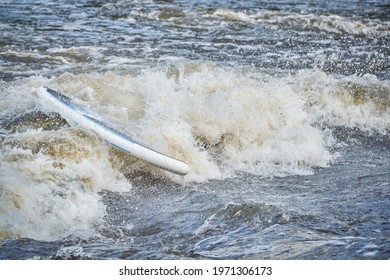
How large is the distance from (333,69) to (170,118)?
8.71 feet

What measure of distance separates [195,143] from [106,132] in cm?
63

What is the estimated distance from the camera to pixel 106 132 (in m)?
3.96

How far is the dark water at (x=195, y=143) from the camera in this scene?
9.53 feet

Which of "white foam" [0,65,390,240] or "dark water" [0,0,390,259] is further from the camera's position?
"white foam" [0,65,390,240]

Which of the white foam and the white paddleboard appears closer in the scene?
the white foam

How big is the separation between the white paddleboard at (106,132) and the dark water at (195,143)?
0.07 m

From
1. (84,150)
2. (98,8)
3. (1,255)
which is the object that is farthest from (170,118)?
(98,8)

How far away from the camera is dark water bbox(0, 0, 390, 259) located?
2906mm

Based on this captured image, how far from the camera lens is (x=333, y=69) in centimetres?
636

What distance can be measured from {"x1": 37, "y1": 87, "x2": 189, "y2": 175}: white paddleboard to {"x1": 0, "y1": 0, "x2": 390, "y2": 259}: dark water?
0.07 metres

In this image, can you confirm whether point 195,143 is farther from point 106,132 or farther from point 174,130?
point 106,132

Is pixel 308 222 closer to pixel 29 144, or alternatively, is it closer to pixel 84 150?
pixel 84 150

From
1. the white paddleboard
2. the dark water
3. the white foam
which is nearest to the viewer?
the dark water

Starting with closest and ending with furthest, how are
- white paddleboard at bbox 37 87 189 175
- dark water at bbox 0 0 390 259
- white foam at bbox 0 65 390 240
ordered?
dark water at bbox 0 0 390 259, white foam at bbox 0 65 390 240, white paddleboard at bbox 37 87 189 175
